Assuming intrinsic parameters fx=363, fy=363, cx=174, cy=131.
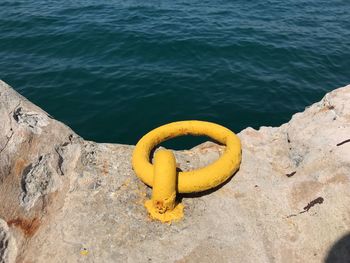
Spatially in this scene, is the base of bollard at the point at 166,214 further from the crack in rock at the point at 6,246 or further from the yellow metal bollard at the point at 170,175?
the crack in rock at the point at 6,246

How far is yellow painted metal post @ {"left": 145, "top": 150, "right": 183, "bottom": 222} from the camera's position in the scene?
4.61 m

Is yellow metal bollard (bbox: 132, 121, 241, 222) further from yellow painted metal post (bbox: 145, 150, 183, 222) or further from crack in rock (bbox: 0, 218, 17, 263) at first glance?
crack in rock (bbox: 0, 218, 17, 263)

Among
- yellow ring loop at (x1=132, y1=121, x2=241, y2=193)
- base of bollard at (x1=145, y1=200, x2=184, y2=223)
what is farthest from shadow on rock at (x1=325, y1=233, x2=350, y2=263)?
base of bollard at (x1=145, y1=200, x2=184, y2=223)

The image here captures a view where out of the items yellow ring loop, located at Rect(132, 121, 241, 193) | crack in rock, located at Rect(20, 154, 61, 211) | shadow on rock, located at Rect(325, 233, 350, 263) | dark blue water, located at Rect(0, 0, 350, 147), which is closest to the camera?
shadow on rock, located at Rect(325, 233, 350, 263)

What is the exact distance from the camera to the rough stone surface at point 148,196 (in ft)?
14.1

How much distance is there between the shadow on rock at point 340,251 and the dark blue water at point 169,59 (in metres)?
5.70

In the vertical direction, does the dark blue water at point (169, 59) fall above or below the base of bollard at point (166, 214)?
below

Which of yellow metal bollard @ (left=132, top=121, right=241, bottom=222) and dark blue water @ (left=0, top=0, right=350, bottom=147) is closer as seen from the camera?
yellow metal bollard @ (left=132, top=121, right=241, bottom=222)

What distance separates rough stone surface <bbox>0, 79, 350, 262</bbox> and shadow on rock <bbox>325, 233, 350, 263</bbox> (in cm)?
1

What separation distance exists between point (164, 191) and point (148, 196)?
54 cm

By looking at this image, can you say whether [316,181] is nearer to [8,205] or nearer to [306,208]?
[306,208]

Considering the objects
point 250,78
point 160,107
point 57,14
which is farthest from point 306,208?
point 57,14

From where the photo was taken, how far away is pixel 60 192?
4.86 metres

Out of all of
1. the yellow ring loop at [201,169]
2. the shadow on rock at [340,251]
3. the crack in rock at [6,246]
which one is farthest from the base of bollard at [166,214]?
the shadow on rock at [340,251]
